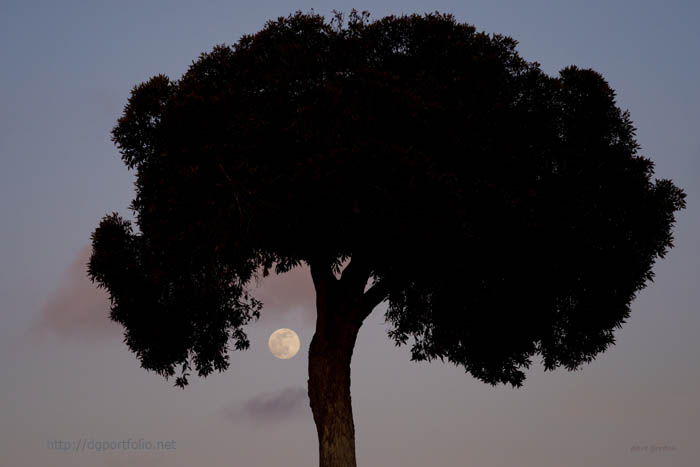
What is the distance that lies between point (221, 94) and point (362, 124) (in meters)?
5.20

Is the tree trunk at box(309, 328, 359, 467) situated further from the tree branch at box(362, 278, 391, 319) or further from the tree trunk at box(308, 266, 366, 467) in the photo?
the tree branch at box(362, 278, 391, 319)

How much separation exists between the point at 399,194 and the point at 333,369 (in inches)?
278

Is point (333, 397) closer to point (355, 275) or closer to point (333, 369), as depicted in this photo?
point (333, 369)

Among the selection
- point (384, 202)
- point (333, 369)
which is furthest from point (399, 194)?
point (333, 369)

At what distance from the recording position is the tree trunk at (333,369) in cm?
2725

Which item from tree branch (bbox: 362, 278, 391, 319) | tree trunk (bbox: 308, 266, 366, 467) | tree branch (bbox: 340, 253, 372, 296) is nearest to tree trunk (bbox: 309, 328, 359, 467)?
tree trunk (bbox: 308, 266, 366, 467)

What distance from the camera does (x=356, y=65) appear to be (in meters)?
27.1

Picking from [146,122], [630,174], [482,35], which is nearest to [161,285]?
[146,122]

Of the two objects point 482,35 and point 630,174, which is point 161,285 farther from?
point 630,174

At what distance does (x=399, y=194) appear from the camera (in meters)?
24.3

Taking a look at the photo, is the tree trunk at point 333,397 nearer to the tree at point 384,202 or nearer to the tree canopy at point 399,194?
the tree at point 384,202

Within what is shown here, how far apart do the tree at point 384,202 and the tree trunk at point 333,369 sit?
7 centimetres

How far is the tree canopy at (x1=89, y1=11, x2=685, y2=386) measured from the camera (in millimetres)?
24703

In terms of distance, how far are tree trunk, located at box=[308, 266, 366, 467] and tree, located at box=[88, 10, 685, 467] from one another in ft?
0.22
